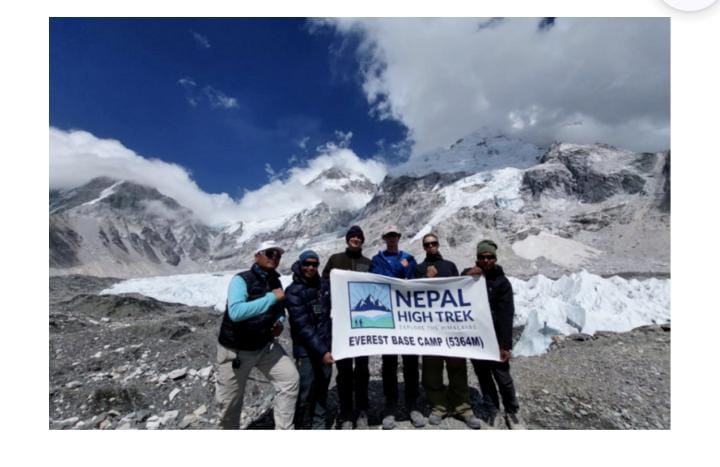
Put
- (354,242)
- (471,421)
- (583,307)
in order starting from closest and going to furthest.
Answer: (471,421) < (354,242) < (583,307)

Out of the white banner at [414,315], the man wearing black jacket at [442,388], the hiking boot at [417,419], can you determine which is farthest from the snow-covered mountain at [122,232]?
the man wearing black jacket at [442,388]

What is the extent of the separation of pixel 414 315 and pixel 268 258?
1.63 metres

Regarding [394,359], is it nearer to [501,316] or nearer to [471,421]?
[471,421]

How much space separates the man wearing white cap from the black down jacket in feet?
0.45

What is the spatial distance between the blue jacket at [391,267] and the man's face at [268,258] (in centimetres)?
104

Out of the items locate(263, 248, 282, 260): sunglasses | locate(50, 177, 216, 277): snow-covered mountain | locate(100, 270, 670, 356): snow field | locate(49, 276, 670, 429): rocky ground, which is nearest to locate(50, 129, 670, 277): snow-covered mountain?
→ locate(50, 177, 216, 277): snow-covered mountain

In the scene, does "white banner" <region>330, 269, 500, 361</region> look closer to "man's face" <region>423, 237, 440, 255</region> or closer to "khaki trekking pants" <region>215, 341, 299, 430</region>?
"man's face" <region>423, 237, 440, 255</region>

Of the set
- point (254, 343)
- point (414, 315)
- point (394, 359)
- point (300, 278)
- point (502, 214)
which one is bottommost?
point (394, 359)

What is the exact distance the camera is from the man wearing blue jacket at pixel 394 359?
11.5 feet

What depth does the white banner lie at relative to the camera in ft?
10.8

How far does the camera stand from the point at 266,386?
468cm
